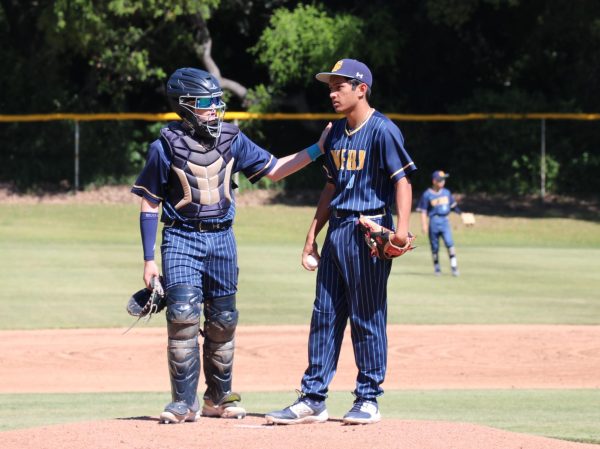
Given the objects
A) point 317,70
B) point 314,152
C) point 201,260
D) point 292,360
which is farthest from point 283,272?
point 201,260

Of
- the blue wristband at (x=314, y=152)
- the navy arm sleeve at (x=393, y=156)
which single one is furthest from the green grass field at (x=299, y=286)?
the blue wristband at (x=314, y=152)

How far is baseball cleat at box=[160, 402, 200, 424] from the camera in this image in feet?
26.1

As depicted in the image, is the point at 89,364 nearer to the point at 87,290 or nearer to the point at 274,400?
the point at 274,400

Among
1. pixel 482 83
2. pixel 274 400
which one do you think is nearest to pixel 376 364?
pixel 274 400

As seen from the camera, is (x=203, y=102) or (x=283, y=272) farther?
(x=283, y=272)

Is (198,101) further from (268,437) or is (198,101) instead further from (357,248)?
(268,437)

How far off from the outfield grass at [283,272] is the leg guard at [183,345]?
314 inches

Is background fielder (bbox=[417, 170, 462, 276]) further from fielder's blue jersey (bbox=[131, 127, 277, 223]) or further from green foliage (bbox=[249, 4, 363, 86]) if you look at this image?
fielder's blue jersey (bbox=[131, 127, 277, 223])

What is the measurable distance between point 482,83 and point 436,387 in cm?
2805

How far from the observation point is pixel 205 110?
8.30 meters

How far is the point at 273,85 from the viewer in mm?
36031

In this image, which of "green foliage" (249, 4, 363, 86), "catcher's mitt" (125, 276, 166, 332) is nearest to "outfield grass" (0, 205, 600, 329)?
"green foliage" (249, 4, 363, 86)

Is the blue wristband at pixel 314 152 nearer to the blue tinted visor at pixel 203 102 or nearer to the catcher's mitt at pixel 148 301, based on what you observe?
the blue tinted visor at pixel 203 102

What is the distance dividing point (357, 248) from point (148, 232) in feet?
4.62
